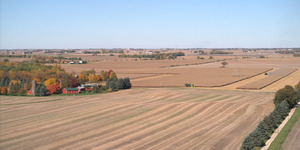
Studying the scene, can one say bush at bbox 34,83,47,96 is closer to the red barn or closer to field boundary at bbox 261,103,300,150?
the red barn

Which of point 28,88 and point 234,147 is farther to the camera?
point 28,88

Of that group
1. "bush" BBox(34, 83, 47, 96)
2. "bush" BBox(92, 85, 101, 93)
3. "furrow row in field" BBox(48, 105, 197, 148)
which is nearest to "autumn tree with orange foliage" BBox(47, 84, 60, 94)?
"bush" BBox(34, 83, 47, 96)

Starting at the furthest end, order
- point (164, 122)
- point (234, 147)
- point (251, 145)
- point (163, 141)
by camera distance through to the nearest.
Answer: point (164, 122)
point (163, 141)
point (234, 147)
point (251, 145)

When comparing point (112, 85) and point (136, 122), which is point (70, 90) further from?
point (136, 122)

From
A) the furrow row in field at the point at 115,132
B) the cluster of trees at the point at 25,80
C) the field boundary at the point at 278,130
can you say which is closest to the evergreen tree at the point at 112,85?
the cluster of trees at the point at 25,80

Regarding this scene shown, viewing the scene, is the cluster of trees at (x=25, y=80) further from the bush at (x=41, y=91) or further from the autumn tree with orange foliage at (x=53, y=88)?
the bush at (x=41, y=91)

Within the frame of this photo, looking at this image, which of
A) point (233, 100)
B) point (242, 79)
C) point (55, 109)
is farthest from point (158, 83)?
point (55, 109)

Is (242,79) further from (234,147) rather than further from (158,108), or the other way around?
(234,147)
